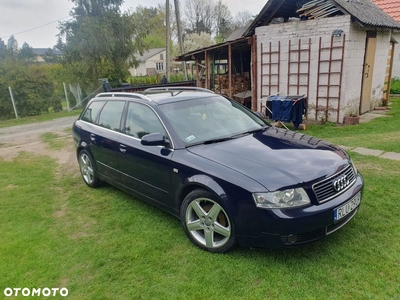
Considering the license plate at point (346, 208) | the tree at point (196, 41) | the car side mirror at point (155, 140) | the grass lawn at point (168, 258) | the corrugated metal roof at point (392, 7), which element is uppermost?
the tree at point (196, 41)

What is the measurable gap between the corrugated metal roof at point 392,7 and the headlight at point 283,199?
1514 cm

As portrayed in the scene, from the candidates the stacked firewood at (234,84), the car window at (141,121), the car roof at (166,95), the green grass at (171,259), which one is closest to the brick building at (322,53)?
the stacked firewood at (234,84)

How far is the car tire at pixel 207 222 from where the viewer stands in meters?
2.85

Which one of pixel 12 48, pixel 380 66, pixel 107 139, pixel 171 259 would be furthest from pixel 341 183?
pixel 12 48

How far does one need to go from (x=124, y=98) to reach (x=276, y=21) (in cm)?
748

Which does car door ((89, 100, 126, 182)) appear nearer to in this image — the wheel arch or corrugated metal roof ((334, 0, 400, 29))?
the wheel arch

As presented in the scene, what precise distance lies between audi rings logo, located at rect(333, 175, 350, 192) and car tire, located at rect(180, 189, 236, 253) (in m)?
1.01

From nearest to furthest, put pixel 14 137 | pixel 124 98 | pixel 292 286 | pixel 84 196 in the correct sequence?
1. pixel 292 286
2. pixel 124 98
3. pixel 84 196
4. pixel 14 137

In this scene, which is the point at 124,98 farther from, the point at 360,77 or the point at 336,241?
the point at 360,77

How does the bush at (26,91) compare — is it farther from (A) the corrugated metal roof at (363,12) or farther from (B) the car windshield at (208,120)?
(A) the corrugated metal roof at (363,12)

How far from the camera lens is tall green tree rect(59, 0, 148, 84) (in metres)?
18.1

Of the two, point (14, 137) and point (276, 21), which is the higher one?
point (276, 21)

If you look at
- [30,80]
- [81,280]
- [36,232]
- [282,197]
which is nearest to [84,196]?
[36,232]

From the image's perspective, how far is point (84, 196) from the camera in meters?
4.76
